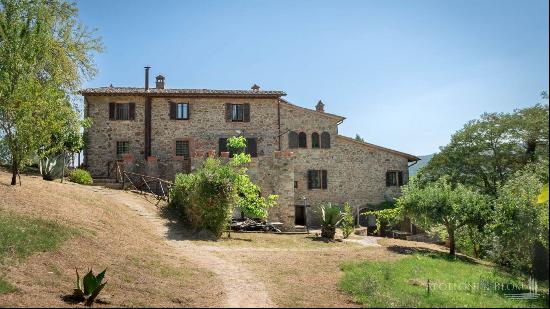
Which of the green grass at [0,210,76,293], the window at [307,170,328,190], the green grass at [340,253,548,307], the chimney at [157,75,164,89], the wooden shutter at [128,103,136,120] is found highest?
the chimney at [157,75,164,89]

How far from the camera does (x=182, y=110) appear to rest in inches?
1102

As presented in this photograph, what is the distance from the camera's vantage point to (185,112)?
28016 mm

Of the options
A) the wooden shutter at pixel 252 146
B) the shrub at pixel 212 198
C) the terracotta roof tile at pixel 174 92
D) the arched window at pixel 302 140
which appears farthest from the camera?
the arched window at pixel 302 140

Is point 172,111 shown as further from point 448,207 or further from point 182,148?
point 448,207

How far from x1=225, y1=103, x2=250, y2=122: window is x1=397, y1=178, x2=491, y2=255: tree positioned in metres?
14.5

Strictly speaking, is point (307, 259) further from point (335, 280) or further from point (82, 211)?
point (82, 211)

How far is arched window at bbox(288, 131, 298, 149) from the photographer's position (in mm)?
28875

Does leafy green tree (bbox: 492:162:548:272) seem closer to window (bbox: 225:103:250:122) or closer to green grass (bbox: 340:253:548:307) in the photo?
green grass (bbox: 340:253:548:307)

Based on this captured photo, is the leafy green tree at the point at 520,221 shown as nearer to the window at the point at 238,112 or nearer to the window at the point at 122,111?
the window at the point at 238,112

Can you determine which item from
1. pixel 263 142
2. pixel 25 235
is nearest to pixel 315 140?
pixel 263 142

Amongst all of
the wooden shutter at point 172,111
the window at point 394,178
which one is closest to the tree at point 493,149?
the window at point 394,178

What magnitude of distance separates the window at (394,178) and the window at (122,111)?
18.9 m

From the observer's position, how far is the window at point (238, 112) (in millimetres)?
28406

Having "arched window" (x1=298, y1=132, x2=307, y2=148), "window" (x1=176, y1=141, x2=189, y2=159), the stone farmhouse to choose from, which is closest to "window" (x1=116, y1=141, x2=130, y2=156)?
the stone farmhouse
